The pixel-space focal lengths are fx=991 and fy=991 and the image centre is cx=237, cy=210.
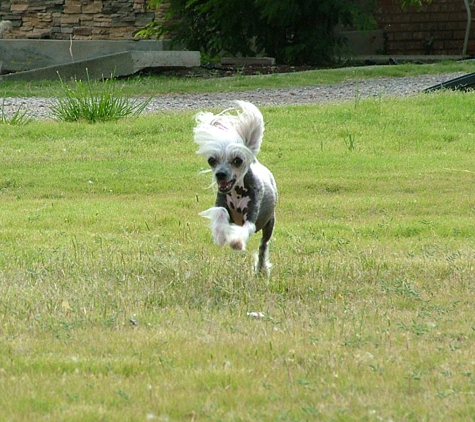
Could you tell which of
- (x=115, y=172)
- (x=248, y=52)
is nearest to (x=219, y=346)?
(x=115, y=172)

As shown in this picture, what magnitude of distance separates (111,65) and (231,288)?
1675cm

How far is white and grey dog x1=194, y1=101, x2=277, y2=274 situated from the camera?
6844 mm

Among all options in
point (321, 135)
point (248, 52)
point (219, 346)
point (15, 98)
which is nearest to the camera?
point (219, 346)

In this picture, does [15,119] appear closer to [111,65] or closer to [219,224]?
[111,65]

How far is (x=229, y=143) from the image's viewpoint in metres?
6.88

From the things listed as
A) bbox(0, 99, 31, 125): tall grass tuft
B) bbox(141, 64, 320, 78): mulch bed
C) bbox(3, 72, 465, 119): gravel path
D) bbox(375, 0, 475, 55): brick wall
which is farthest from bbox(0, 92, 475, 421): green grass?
bbox(375, 0, 475, 55): brick wall

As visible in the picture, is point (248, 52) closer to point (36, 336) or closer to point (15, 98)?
point (15, 98)

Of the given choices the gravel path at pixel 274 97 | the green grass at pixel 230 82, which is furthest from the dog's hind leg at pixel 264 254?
the green grass at pixel 230 82

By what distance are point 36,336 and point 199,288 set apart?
1542 mm

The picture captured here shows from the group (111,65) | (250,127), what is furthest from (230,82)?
(250,127)

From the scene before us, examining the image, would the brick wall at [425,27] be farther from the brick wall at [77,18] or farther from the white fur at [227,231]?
the white fur at [227,231]

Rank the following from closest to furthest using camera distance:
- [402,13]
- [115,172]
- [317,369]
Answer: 1. [317,369]
2. [115,172]
3. [402,13]

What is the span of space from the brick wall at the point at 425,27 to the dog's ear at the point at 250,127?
25.2 metres

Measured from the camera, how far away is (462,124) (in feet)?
50.9
